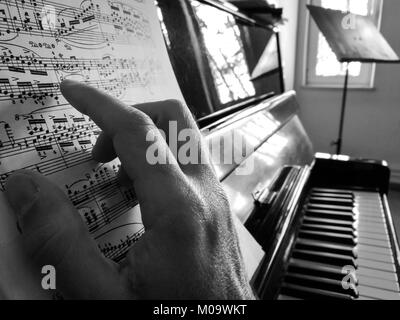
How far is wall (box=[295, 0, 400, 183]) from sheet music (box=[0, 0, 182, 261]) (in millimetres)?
2800

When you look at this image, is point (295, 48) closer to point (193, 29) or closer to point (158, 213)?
point (193, 29)

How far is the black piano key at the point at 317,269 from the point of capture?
0.75 m

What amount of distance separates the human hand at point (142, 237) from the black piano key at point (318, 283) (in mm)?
446

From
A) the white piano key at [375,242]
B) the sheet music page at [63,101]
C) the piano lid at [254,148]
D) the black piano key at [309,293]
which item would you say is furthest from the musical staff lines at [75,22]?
the white piano key at [375,242]

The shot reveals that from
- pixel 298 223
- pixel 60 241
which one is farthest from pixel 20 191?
pixel 298 223

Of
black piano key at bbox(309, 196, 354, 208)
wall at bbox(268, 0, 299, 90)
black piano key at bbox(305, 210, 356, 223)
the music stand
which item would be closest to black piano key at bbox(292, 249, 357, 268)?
black piano key at bbox(305, 210, 356, 223)

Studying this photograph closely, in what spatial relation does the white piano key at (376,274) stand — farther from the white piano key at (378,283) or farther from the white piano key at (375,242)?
the white piano key at (375,242)

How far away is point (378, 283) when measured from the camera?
771 mm

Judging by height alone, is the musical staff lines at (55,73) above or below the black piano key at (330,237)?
above

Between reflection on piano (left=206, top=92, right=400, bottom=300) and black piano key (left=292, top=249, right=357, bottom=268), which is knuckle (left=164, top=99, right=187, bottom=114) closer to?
reflection on piano (left=206, top=92, right=400, bottom=300)

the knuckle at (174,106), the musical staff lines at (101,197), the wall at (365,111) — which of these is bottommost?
the wall at (365,111)

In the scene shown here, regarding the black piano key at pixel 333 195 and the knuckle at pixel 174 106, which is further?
the black piano key at pixel 333 195

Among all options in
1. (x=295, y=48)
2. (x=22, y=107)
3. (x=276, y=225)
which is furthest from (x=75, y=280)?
(x=295, y=48)

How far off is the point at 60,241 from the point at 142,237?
68 mm
